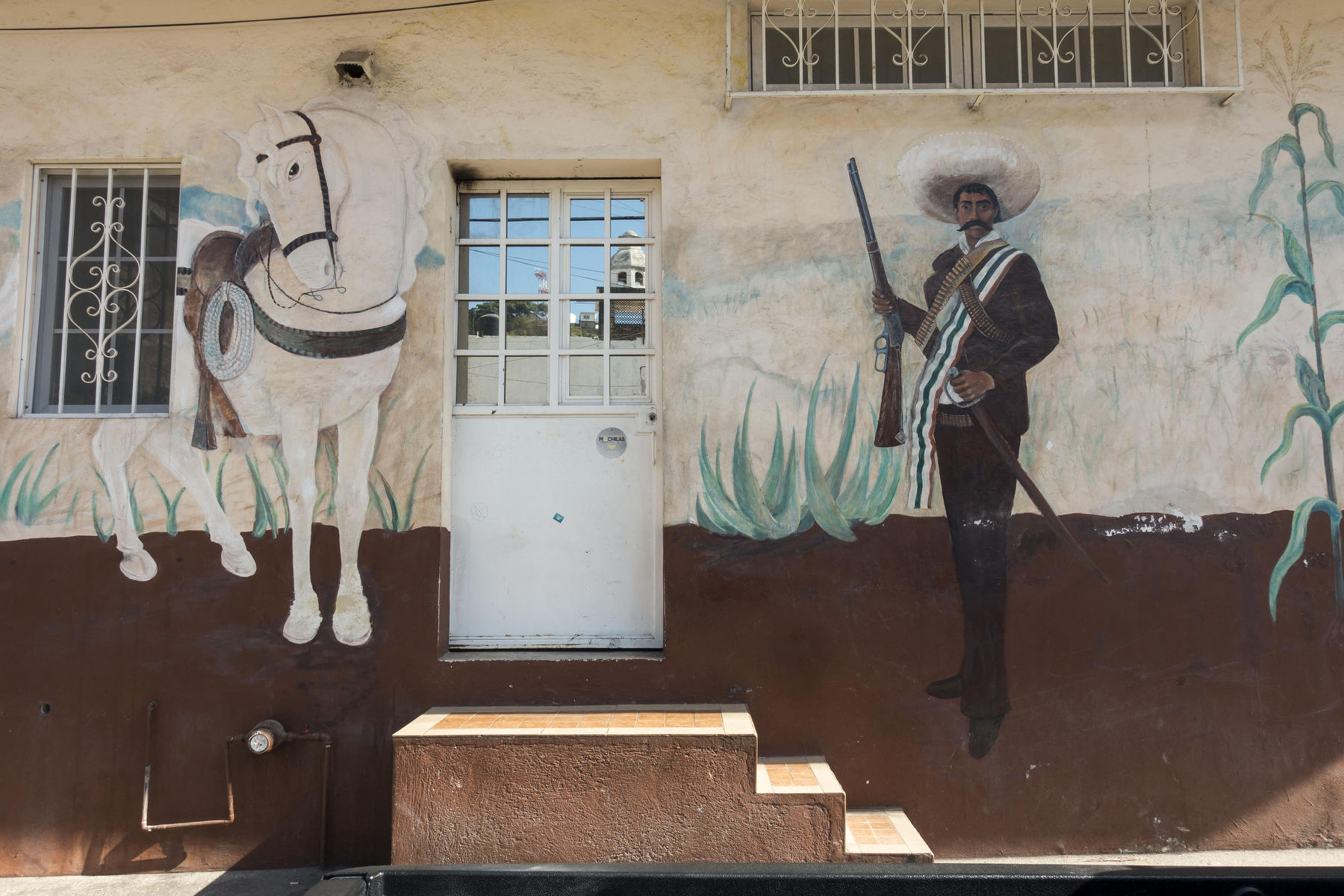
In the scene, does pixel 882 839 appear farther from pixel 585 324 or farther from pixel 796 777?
pixel 585 324

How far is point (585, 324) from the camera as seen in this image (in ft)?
15.5

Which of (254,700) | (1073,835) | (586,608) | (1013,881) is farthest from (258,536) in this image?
(1073,835)

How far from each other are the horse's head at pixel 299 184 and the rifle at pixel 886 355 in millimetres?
2765

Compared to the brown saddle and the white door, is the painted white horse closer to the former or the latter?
the brown saddle

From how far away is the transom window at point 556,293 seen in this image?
469 cm

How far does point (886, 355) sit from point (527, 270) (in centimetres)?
200

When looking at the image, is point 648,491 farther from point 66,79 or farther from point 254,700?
point 66,79

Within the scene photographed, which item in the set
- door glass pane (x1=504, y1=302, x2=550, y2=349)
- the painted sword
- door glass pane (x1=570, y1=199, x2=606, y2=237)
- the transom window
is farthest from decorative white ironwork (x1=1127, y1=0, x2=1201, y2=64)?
door glass pane (x1=504, y1=302, x2=550, y2=349)

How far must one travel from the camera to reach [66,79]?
4543 millimetres

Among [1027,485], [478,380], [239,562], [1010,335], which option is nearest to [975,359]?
[1010,335]

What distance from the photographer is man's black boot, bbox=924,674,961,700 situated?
4.30 m

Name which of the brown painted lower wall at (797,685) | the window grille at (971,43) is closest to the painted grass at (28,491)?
the brown painted lower wall at (797,685)

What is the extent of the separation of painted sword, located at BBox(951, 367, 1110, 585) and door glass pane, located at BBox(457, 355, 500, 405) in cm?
252

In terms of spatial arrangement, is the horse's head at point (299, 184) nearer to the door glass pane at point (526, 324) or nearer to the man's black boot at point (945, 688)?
the door glass pane at point (526, 324)
